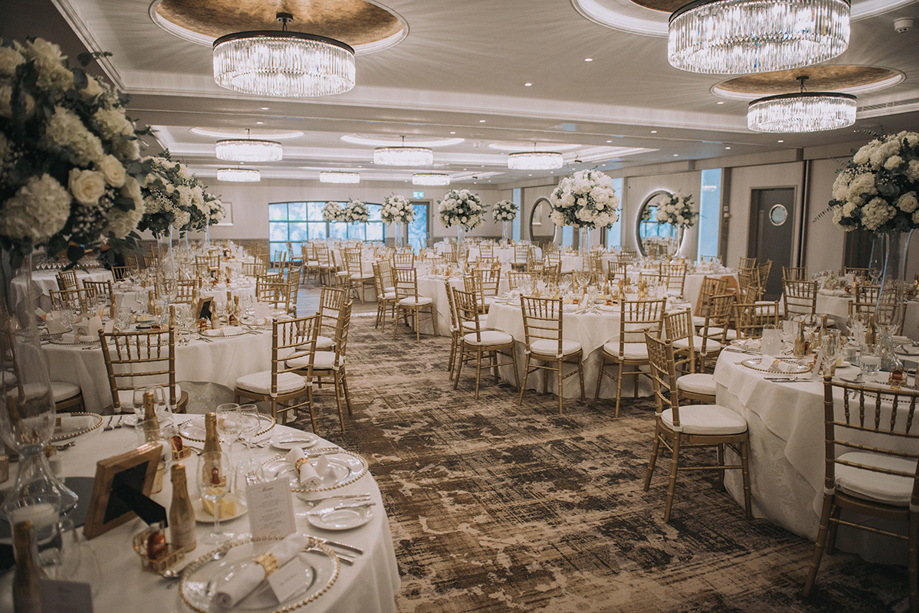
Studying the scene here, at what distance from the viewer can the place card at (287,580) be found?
144 centimetres

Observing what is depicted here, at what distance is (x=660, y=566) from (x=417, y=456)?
2.00m

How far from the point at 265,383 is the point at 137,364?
2.91 ft

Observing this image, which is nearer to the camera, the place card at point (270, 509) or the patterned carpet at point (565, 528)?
the place card at point (270, 509)

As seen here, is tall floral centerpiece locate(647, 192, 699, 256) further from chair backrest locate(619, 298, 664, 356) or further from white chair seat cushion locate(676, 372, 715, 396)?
white chair seat cushion locate(676, 372, 715, 396)

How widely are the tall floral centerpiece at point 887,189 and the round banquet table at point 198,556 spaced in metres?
4.84

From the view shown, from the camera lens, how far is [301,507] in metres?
1.94

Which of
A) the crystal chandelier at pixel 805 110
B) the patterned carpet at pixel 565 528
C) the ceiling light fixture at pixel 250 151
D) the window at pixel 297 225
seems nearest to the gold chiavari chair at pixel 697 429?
the patterned carpet at pixel 565 528

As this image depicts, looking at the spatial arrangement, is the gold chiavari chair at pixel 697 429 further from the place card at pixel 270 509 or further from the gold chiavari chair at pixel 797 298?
the gold chiavari chair at pixel 797 298

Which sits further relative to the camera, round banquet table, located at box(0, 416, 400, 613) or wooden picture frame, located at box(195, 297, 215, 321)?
wooden picture frame, located at box(195, 297, 215, 321)

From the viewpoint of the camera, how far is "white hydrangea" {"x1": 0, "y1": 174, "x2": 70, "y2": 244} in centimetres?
150

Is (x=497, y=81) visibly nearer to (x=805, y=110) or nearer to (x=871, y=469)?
(x=805, y=110)

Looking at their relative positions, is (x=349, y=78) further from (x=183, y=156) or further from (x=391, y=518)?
(x=183, y=156)

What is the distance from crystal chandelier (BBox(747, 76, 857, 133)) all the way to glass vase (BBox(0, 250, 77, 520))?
258 inches

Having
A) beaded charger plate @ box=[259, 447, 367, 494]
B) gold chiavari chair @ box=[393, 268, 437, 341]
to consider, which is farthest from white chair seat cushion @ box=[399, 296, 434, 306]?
beaded charger plate @ box=[259, 447, 367, 494]
